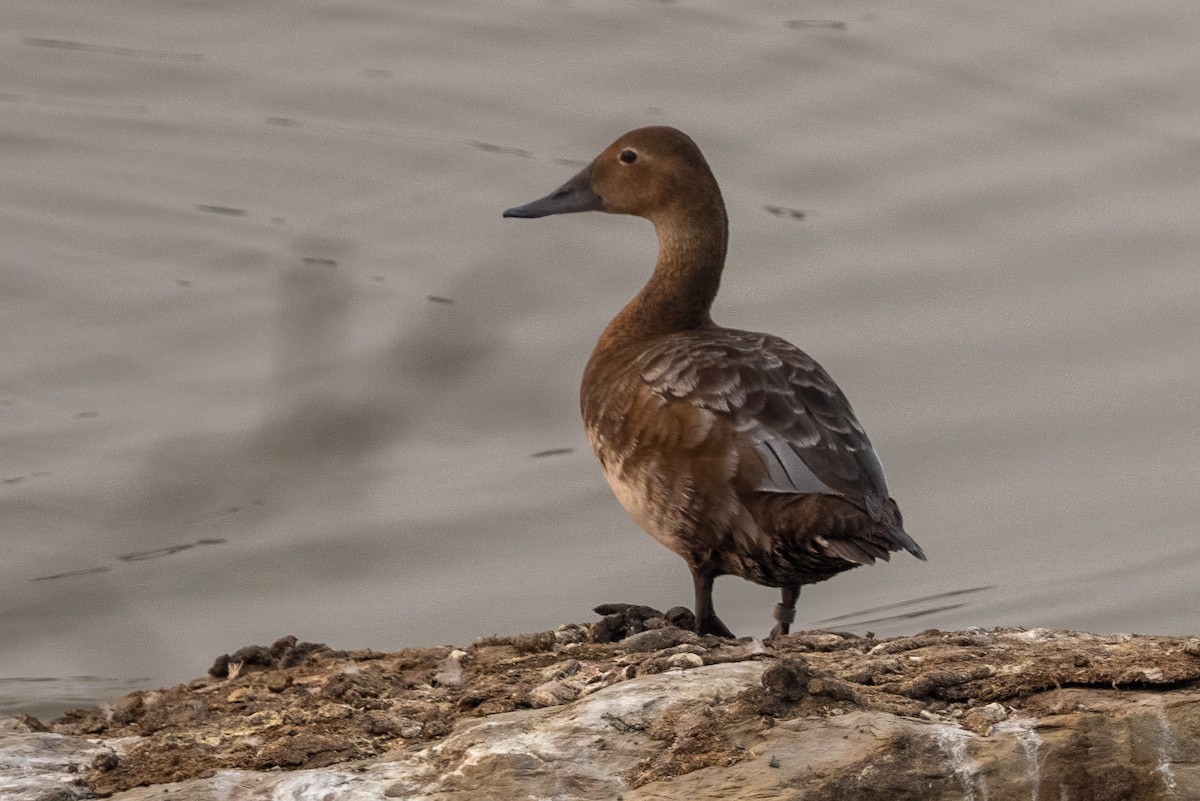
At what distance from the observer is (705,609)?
17.2 ft

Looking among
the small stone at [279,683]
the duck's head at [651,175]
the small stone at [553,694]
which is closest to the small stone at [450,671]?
the small stone at [279,683]

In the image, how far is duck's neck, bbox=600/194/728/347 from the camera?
245 inches

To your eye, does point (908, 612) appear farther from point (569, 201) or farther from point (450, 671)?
point (450, 671)

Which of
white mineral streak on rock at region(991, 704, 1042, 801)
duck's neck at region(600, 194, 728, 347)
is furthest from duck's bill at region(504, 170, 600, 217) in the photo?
white mineral streak on rock at region(991, 704, 1042, 801)

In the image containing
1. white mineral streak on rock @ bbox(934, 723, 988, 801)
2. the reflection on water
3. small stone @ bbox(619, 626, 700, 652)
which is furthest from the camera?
the reflection on water

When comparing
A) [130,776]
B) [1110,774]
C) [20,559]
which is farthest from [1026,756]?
[20,559]

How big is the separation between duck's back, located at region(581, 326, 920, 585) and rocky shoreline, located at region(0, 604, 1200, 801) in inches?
26.3

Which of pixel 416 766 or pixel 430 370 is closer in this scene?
pixel 430 370

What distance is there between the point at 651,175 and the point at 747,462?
1.60 m

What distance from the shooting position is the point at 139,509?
2043mm

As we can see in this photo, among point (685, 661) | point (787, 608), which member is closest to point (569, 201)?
point (787, 608)

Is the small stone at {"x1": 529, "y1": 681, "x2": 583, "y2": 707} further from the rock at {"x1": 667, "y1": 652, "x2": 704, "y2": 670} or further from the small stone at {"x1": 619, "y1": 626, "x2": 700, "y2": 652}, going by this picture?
the small stone at {"x1": 619, "y1": 626, "x2": 700, "y2": 652}

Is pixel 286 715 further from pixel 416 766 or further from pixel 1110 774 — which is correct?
pixel 1110 774

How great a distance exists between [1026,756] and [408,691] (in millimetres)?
1441
